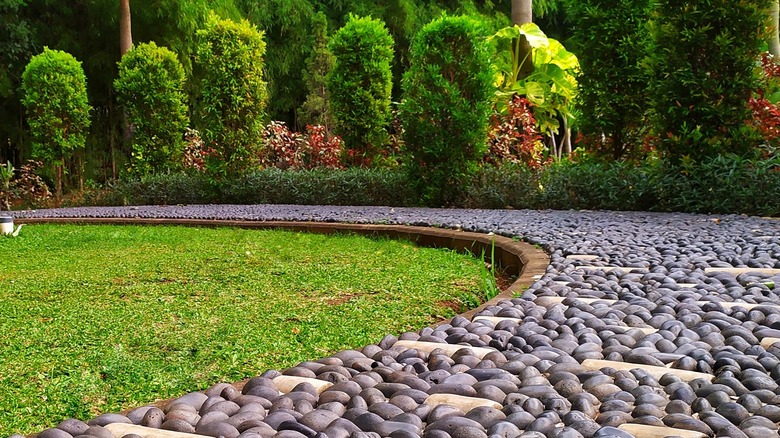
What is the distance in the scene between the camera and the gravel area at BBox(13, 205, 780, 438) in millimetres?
1332

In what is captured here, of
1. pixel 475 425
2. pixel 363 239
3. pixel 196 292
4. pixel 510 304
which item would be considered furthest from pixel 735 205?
pixel 475 425

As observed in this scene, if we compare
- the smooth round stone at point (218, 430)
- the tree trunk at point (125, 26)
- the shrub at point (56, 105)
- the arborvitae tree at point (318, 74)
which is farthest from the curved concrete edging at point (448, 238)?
the arborvitae tree at point (318, 74)

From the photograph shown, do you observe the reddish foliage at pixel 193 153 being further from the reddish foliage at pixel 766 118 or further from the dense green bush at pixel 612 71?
the reddish foliage at pixel 766 118

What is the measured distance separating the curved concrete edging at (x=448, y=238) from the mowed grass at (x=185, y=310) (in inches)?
6.0

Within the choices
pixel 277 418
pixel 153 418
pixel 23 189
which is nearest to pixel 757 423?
pixel 277 418

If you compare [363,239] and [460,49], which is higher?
[460,49]

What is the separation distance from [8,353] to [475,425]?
1.75 metres

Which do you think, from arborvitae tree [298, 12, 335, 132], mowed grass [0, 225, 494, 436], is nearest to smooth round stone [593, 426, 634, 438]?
mowed grass [0, 225, 494, 436]

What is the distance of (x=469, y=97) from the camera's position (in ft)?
22.9

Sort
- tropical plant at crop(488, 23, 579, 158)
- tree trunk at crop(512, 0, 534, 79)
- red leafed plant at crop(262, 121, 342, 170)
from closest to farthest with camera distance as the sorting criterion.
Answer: red leafed plant at crop(262, 121, 342, 170) < tropical plant at crop(488, 23, 579, 158) < tree trunk at crop(512, 0, 534, 79)

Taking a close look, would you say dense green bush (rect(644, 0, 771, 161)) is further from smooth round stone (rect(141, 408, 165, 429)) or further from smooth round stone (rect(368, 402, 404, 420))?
smooth round stone (rect(141, 408, 165, 429))

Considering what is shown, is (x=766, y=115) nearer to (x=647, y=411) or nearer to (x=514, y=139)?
(x=514, y=139)

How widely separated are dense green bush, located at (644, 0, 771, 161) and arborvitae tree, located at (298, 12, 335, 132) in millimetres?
7739

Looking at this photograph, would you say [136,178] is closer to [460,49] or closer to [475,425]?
[460,49]
